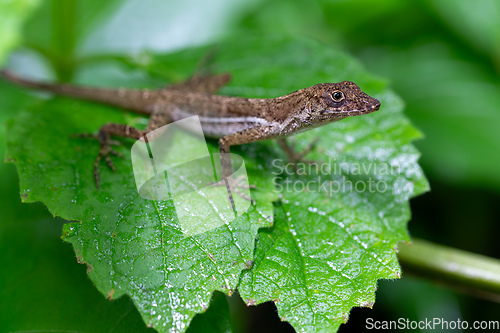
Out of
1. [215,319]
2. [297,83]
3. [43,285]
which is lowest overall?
[43,285]

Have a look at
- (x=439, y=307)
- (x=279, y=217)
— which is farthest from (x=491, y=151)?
(x=279, y=217)

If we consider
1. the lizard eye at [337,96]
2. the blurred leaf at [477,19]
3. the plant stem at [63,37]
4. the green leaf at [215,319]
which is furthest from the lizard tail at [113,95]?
the blurred leaf at [477,19]

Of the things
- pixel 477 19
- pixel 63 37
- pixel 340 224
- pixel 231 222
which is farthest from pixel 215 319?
pixel 477 19

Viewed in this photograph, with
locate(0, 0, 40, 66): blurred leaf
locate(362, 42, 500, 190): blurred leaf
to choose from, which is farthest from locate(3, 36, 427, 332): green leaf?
locate(362, 42, 500, 190): blurred leaf

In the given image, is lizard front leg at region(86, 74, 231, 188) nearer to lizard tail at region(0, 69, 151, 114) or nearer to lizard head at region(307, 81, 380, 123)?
lizard tail at region(0, 69, 151, 114)

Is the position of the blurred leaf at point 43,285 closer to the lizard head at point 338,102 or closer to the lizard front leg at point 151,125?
the lizard front leg at point 151,125

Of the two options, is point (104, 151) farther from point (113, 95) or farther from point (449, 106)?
point (449, 106)
